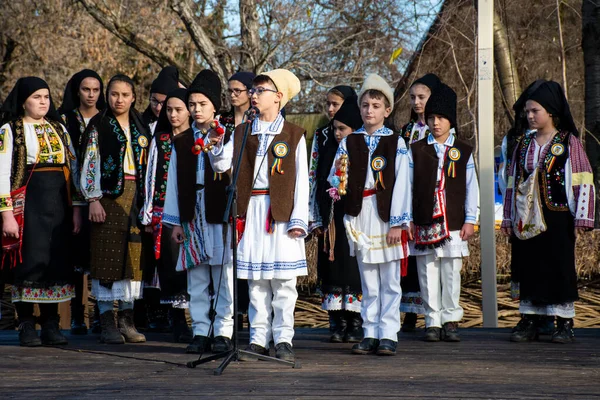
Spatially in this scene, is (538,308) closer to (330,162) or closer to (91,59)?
(330,162)

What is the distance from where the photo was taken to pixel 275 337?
6.38 meters

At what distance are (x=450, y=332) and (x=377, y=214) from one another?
4.14 feet

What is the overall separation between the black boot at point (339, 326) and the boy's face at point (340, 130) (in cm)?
126

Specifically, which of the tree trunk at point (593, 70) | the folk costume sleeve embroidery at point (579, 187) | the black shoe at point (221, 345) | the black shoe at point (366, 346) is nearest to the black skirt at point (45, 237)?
the black shoe at point (221, 345)

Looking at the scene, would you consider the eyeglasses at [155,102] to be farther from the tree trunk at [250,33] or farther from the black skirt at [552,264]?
the tree trunk at [250,33]

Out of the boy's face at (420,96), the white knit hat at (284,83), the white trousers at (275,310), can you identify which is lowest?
the white trousers at (275,310)

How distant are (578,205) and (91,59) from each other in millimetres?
12049

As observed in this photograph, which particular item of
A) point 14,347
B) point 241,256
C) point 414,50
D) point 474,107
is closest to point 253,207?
point 241,256

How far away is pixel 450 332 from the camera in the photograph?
7473mm

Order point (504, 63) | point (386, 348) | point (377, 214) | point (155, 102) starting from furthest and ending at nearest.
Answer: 1. point (504, 63)
2. point (155, 102)
3. point (377, 214)
4. point (386, 348)

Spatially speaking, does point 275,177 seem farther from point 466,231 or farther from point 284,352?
point 466,231

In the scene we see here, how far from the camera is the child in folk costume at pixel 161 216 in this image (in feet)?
24.1

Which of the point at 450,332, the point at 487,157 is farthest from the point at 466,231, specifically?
the point at 487,157

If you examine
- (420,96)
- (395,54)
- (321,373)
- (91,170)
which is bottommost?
(321,373)
